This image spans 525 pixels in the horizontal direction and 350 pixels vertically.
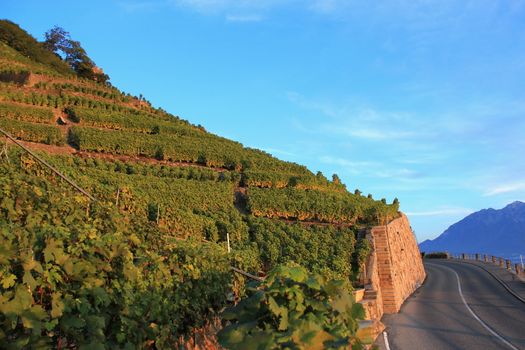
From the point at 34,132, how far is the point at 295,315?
27923 mm

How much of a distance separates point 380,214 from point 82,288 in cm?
2522

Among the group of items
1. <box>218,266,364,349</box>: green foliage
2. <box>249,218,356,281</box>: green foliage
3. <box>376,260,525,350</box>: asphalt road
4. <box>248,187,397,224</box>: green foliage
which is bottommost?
<box>376,260,525,350</box>: asphalt road

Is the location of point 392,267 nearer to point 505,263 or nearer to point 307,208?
point 307,208

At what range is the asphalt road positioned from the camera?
47.9 feet

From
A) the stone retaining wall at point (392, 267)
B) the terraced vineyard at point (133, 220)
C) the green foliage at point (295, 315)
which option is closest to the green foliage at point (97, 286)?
the terraced vineyard at point (133, 220)

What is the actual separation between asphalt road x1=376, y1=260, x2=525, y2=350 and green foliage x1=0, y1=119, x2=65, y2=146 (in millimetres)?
21985

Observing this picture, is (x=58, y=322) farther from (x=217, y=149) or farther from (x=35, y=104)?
(x=35, y=104)

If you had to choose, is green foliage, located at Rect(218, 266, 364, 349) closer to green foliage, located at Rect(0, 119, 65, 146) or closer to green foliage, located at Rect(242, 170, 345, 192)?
green foliage, located at Rect(242, 170, 345, 192)

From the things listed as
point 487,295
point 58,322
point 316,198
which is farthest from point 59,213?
point 487,295

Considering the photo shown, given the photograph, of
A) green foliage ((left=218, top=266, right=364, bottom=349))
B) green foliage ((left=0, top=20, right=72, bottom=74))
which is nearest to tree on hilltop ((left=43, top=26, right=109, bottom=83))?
green foliage ((left=0, top=20, right=72, bottom=74))

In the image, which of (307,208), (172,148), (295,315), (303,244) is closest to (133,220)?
(295,315)

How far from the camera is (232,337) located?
3617 mm

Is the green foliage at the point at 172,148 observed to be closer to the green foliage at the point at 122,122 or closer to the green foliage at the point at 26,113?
the green foliage at the point at 122,122

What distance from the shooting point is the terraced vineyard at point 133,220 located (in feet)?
14.8
